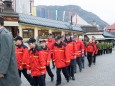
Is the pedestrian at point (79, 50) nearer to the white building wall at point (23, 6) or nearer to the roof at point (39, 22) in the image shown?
the roof at point (39, 22)

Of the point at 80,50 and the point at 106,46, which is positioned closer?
the point at 80,50

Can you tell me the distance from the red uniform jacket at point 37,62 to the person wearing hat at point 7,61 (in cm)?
327

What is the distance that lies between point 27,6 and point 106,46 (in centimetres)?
2360

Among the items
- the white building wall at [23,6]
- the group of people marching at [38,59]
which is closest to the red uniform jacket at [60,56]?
the group of people marching at [38,59]

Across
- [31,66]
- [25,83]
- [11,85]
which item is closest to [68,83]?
[25,83]

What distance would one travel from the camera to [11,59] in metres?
5.66

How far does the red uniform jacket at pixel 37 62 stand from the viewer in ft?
29.6

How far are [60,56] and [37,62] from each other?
236cm

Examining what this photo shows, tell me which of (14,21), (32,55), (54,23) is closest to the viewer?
(32,55)

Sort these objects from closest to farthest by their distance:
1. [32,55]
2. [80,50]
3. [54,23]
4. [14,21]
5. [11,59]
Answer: [11,59]
[32,55]
[80,50]
[14,21]
[54,23]

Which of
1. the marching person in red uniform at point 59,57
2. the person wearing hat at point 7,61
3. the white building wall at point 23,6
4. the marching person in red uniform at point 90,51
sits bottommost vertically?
the marching person in red uniform at point 90,51

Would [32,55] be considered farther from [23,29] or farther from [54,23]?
[54,23]

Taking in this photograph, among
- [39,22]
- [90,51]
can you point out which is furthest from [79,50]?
[39,22]

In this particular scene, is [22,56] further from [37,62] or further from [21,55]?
[37,62]
